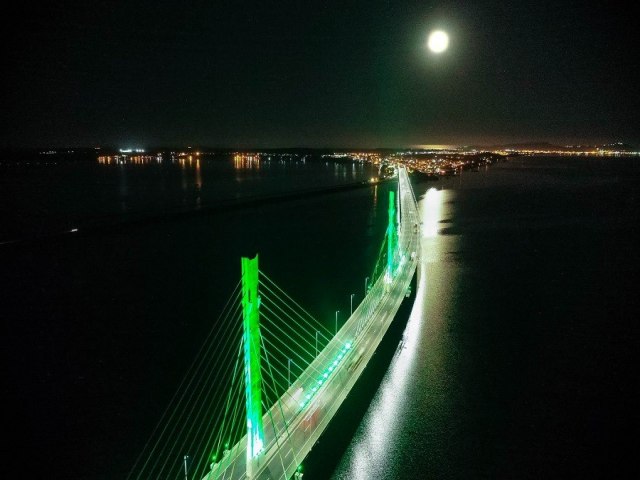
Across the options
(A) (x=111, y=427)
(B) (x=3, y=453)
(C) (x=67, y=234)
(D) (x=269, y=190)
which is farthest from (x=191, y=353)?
(D) (x=269, y=190)

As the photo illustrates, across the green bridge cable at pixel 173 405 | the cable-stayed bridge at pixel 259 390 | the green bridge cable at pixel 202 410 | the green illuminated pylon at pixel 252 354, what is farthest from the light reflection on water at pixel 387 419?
the green bridge cable at pixel 173 405

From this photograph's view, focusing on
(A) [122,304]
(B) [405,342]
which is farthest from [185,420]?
(A) [122,304]

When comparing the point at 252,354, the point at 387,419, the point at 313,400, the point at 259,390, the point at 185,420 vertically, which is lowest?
the point at 185,420

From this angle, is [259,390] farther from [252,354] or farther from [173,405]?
[173,405]

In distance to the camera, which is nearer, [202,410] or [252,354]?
[252,354]

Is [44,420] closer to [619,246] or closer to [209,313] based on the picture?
[209,313]

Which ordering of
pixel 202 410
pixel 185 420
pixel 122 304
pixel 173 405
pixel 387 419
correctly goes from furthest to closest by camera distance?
pixel 122 304 < pixel 173 405 < pixel 202 410 < pixel 185 420 < pixel 387 419

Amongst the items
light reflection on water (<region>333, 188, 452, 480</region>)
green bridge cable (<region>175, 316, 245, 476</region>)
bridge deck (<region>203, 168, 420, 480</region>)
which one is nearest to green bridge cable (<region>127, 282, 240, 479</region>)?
green bridge cable (<region>175, 316, 245, 476</region>)
